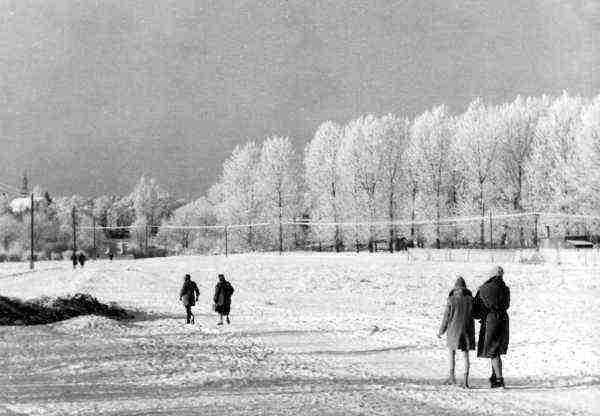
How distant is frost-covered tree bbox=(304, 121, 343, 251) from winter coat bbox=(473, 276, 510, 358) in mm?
56876

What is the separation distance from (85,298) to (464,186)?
45457mm

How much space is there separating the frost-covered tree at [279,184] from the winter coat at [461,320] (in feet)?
205

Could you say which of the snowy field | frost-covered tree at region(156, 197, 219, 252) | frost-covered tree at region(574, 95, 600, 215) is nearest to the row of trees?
frost-covered tree at region(574, 95, 600, 215)

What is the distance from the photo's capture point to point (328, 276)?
4362 centimetres

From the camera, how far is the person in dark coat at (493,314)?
10703mm

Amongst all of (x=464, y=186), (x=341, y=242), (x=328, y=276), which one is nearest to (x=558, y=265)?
(x=328, y=276)

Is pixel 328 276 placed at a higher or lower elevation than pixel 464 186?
lower

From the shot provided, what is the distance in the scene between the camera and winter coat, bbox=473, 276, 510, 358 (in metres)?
10.7

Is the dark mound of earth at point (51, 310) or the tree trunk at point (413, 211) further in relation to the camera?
the tree trunk at point (413, 211)

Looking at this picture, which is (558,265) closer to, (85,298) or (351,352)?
(85,298)

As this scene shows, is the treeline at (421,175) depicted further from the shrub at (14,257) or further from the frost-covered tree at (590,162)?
the shrub at (14,257)

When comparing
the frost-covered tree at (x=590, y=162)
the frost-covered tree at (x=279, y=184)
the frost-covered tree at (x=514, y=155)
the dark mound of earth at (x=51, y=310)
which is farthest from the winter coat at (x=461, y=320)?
the frost-covered tree at (x=279, y=184)

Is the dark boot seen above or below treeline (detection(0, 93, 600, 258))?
below

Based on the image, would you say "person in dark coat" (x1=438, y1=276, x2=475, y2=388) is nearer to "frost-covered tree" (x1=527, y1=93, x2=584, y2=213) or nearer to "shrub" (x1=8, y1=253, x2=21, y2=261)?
"frost-covered tree" (x1=527, y1=93, x2=584, y2=213)
